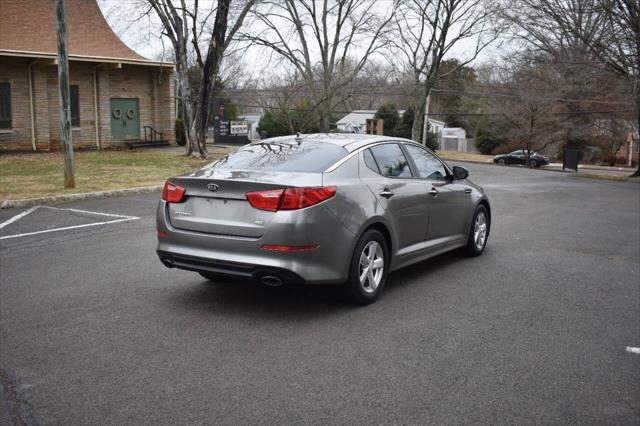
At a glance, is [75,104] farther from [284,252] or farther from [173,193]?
[284,252]

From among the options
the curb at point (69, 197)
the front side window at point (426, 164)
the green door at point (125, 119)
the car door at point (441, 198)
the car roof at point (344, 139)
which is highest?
the green door at point (125, 119)

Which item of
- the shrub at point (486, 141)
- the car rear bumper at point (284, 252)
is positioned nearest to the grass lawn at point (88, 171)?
the car rear bumper at point (284, 252)

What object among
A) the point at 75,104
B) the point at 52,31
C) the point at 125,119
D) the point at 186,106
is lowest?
the point at 125,119

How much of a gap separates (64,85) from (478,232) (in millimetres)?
10109

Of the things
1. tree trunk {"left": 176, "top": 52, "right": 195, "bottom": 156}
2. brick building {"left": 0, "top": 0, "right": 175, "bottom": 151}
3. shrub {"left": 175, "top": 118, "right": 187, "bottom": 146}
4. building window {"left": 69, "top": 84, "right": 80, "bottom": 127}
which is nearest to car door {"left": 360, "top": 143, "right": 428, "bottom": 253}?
tree trunk {"left": 176, "top": 52, "right": 195, "bottom": 156}

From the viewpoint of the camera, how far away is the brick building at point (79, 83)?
2738 cm

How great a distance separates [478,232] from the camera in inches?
334

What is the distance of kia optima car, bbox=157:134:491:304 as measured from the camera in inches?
213

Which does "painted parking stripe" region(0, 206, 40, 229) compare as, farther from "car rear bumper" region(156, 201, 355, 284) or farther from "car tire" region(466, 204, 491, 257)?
"car tire" region(466, 204, 491, 257)

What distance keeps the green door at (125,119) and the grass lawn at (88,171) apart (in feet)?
12.5

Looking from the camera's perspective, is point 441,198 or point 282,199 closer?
point 282,199

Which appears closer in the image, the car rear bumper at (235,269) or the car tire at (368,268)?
the car rear bumper at (235,269)

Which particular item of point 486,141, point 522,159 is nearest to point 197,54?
point 522,159

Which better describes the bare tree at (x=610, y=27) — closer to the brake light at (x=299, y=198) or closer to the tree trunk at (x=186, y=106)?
the tree trunk at (x=186, y=106)
